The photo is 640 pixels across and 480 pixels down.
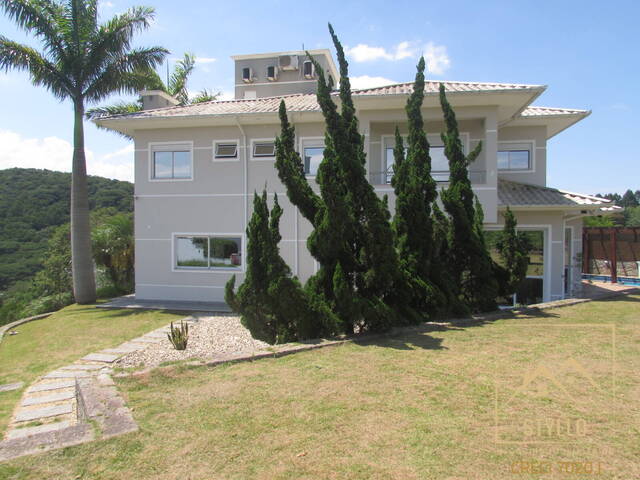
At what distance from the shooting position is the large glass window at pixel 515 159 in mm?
14648

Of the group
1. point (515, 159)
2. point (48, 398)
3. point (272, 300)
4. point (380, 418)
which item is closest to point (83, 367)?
point (48, 398)

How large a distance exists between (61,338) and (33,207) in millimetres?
29290

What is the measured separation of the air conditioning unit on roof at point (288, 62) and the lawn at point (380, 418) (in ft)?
50.4

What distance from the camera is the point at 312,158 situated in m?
13.9

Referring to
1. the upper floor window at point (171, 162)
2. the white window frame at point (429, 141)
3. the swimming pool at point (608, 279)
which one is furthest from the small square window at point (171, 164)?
the swimming pool at point (608, 279)

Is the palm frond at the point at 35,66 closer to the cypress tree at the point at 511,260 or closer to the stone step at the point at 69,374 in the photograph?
the stone step at the point at 69,374

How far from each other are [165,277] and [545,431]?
43.3 feet

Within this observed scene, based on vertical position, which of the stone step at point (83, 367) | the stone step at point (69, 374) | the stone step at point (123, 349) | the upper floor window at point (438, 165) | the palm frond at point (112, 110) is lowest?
the stone step at point (123, 349)

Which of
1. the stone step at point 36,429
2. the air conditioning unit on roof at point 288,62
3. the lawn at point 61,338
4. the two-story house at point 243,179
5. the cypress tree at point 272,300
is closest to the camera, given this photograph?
the stone step at point 36,429

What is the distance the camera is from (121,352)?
26.8 feet

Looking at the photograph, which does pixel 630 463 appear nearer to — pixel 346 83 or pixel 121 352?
pixel 346 83

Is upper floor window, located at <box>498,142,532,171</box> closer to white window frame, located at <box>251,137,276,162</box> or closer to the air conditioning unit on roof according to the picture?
white window frame, located at <box>251,137,276,162</box>

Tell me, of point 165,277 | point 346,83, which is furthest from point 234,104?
point 346,83

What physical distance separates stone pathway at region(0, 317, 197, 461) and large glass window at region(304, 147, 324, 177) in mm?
9130
